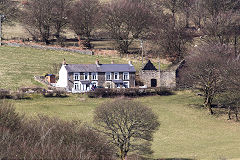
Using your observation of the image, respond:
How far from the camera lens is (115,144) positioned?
41.0 metres

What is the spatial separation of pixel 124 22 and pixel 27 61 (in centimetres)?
2250

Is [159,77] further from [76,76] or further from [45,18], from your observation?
[45,18]

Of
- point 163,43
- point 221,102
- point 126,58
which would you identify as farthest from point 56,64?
point 221,102

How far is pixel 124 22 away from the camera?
9238 cm

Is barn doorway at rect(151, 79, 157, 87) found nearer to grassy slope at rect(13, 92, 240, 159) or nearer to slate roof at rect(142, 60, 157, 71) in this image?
slate roof at rect(142, 60, 157, 71)

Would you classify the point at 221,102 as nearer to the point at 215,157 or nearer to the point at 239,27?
the point at 215,157

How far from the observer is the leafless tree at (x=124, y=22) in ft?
297

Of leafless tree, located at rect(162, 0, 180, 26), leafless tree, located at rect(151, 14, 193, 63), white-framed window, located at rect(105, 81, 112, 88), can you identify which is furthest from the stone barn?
leafless tree, located at rect(162, 0, 180, 26)

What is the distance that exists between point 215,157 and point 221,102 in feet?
78.1

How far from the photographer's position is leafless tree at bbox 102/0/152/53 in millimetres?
90438

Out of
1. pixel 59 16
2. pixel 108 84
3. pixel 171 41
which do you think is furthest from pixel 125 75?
pixel 59 16

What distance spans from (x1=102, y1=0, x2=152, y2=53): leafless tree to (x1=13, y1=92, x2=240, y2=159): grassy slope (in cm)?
2602

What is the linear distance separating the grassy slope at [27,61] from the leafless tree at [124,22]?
284 inches

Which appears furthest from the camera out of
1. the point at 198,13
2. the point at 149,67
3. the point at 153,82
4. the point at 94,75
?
the point at 198,13
